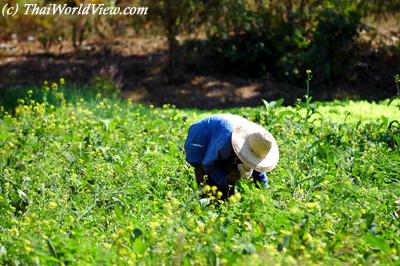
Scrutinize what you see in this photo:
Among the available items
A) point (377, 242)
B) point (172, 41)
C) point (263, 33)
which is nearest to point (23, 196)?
point (377, 242)

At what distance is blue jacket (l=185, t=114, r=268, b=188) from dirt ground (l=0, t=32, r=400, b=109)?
6.32 meters

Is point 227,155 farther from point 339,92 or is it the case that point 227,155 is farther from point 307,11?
point 307,11

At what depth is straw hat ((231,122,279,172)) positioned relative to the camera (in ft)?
17.5

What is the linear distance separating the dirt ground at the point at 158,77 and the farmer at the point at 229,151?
635 centimetres

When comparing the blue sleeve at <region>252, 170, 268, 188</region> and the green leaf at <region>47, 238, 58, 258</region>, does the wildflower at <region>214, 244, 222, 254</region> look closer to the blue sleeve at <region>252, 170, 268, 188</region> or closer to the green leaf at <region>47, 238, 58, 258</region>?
the green leaf at <region>47, 238, 58, 258</region>

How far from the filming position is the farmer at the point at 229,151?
5.36m

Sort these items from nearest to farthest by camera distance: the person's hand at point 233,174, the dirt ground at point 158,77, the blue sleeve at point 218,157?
the blue sleeve at point 218,157
the person's hand at point 233,174
the dirt ground at point 158,77

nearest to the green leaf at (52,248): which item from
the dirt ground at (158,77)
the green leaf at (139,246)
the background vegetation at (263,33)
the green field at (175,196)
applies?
the green field at (175,196)

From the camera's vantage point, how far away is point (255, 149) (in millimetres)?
5348

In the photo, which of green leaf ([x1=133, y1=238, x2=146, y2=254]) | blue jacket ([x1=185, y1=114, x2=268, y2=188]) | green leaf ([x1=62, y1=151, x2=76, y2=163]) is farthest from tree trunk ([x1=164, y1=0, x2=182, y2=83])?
green leaf ([x1=133, y1=238, x2=146, y2=254])

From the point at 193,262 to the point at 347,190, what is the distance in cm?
161

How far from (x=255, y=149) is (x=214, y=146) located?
36 cm

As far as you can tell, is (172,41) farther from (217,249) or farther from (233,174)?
(217,249)

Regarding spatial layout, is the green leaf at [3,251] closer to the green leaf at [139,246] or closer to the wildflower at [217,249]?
the green leaf at [139,246]
